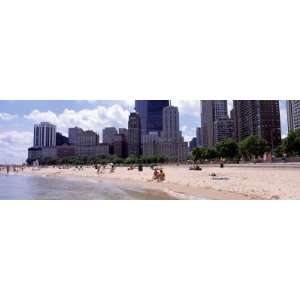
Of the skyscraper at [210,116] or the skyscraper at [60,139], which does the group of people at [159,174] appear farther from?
the skyscraper at [60,139]

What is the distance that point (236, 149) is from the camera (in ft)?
24.1

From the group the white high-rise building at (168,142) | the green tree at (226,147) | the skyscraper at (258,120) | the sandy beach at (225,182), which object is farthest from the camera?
the green tree at (226,147)

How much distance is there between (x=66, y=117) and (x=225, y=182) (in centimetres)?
363

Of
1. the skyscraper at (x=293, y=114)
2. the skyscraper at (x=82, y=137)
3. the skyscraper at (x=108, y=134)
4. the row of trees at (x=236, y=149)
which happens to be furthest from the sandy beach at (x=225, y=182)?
the skyscraper at (x=82, y=137)

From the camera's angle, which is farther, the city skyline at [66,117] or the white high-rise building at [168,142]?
the white high-rise building at [168,142]

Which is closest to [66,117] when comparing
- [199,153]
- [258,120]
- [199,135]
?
[199,135]

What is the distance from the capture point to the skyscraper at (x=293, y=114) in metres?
4.91

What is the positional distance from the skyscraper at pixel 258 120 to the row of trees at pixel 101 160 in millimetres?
1783

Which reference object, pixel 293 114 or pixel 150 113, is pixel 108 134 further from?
pixel 293 114

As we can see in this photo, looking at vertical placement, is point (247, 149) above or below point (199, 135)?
below

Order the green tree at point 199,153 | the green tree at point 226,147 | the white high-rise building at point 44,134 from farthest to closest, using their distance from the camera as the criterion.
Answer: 1. the green tree at point 226,147
2. the green tree at point 199,153
3. the white high-rise building at point 44,134

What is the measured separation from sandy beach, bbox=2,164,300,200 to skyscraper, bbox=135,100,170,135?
1.16 m
